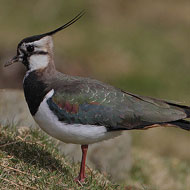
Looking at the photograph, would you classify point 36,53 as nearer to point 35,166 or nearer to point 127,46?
point 35,166

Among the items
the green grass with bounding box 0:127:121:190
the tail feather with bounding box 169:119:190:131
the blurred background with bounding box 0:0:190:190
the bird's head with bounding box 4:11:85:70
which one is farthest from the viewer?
the blurred background with bounding box 0:0:190:190

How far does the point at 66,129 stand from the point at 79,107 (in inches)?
13.2

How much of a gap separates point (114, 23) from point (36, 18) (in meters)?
3.48

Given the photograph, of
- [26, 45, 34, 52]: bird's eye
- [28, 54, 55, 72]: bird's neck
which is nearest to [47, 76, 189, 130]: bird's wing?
[28, 54, 55, 72]: bird's neck

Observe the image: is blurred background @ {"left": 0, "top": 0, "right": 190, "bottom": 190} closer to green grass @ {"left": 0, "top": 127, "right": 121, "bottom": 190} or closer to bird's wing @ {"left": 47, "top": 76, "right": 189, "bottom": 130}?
green grass @ {"left": 0, "top": 127, "right": 121, "bottom": 190}

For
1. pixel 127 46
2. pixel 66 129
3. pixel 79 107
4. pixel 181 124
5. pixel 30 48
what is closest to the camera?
pixel 66 129

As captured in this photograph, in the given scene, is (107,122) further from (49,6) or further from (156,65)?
(49,6)

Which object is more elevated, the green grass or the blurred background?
the green grass

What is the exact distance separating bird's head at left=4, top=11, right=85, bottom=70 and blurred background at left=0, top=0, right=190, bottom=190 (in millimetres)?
4284

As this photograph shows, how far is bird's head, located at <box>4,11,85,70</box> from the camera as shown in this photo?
19.7ft

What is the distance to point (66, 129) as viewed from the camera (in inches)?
221

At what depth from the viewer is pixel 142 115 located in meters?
5.87

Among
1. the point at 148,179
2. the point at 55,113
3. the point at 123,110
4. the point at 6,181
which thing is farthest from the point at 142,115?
the point at 148,179

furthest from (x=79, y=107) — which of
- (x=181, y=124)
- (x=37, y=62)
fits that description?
(x=181, y=124)
